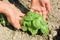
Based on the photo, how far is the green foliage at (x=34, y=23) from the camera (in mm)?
3105

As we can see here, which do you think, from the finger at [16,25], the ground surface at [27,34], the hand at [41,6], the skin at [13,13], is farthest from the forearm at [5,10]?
the hand at [41,6]

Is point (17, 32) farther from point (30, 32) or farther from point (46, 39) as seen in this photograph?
point (46, 39)

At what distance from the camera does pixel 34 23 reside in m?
3.10

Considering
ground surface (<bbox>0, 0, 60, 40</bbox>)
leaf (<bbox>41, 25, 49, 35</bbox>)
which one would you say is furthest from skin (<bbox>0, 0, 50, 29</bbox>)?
leaf (<bbox>41, 25, 49, 35</bbox>)

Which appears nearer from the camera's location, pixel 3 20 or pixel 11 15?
pixel 11 15

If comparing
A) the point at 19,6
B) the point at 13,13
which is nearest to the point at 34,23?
the point at 13,13

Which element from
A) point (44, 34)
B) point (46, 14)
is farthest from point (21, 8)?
point (44, 34)

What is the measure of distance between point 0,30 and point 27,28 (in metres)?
0.37

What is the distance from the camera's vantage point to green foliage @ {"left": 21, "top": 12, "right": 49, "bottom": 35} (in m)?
3.11

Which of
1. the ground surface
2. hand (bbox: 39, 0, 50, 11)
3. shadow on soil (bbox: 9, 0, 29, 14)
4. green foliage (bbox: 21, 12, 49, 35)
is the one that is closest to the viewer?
green foliage (bbox: 21, 12, 49, 35)

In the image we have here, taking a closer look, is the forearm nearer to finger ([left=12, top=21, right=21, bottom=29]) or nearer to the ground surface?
finger ([left=12, top=21, right=21, bottom=29])

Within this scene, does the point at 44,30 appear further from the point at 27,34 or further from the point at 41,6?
the point at 41,6

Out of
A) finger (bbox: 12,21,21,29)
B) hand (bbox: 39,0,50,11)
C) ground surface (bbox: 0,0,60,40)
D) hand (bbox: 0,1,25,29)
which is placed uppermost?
hand (bbox: 39,0,50,11)

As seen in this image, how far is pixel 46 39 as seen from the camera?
3.25 m
